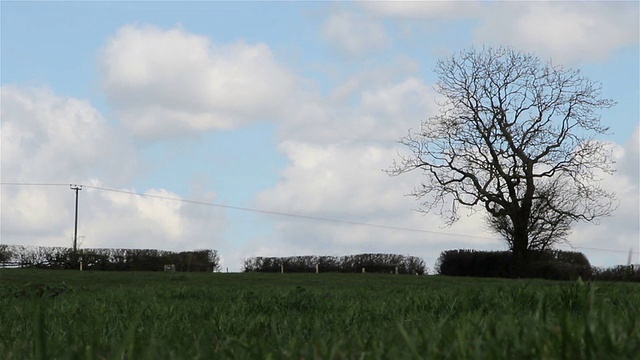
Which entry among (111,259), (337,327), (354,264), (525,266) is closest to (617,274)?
(525,266)

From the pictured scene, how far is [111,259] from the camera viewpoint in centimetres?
5431

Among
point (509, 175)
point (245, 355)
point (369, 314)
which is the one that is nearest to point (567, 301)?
point (369, 314)

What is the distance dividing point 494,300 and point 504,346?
336cm

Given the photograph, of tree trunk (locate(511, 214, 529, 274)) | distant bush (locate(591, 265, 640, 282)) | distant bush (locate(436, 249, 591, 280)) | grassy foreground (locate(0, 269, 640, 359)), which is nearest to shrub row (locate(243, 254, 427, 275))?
distant bush (locate(436, 249, 591, 280))

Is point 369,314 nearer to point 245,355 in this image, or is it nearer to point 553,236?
point 245,355

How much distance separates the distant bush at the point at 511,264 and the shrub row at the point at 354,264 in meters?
2.62

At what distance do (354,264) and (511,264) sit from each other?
11695 millimetres

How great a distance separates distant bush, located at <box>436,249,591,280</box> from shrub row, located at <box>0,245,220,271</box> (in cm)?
1698

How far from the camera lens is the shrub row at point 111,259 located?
177 feet

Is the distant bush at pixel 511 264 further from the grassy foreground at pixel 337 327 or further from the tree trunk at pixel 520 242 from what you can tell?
the grassy foreground at pixel 337 327

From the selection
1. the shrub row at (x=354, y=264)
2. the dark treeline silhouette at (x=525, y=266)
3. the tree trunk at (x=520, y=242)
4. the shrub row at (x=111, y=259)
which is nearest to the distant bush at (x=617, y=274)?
the dark treeline silhouette at (x=525, y=266)

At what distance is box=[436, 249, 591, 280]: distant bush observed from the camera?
43438 mm

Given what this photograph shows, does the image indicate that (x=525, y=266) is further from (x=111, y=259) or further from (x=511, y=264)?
(x=111, y=259)

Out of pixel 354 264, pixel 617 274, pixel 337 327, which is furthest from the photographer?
pixel 354 264
